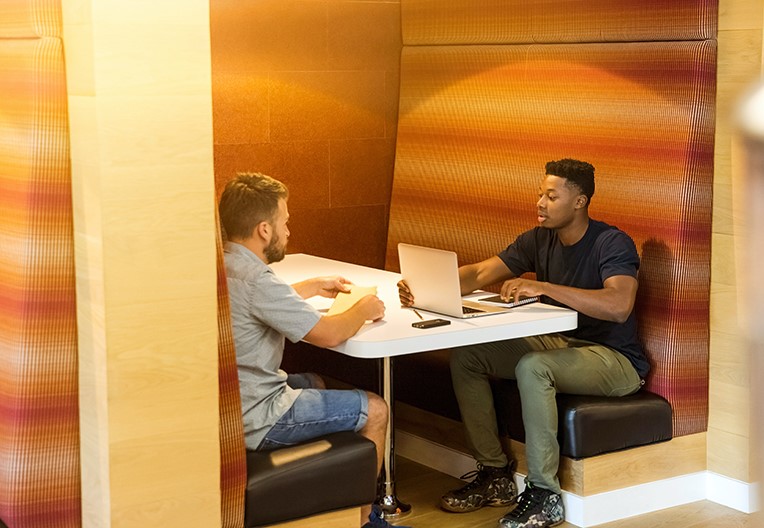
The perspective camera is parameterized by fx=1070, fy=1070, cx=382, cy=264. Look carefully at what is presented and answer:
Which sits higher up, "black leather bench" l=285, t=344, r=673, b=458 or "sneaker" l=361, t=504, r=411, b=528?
"black leather bench" l=285, t=344, r=673, b=458

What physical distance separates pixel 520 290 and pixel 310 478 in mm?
1085

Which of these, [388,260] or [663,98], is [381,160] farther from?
[663,98]

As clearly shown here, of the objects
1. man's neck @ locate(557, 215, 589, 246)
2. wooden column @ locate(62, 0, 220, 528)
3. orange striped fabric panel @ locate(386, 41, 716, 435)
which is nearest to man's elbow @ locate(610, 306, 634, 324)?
orange striped fabric panel @ locate(386, 41, 716, 435)

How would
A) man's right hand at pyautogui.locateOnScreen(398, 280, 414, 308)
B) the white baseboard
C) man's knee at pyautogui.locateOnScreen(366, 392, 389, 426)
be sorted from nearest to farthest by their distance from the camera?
man's knee at pyautogui.locateOnScreen(366, 392, 389, 426) → man's right hand at pyautogui.locateOnScreen(398, 280, 414, 308) → the white baseboard

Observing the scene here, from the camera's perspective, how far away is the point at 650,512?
3.86 metres

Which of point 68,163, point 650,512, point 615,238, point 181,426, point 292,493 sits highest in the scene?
point 68,163

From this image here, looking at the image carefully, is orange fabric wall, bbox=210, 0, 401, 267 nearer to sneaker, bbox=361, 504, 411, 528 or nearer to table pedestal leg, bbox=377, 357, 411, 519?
table pedestal leg, bbox=377, 357, 411, 519

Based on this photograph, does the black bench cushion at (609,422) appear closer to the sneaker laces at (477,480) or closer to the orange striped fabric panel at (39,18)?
the sneaker laces at (477,480)

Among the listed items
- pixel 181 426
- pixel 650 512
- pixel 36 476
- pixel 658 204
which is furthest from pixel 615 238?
pixel 36 476

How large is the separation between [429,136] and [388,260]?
624 mm

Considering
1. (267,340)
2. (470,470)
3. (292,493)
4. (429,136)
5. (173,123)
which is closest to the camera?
(173,123)

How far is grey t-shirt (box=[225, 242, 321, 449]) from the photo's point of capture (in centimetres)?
299

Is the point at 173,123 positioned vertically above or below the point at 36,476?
above

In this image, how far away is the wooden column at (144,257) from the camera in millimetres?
2379
